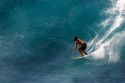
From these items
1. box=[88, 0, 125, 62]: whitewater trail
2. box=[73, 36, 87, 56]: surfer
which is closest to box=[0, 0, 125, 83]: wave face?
box=[88, 0, 125, 62]: whitewater trail

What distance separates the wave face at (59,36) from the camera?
Result: 36.2 metres

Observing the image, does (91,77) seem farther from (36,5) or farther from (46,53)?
(36,5)

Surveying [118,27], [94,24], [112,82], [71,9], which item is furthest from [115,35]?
[112,82]

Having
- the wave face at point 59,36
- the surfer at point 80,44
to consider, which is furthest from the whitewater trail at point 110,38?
the surfer at point 80,44

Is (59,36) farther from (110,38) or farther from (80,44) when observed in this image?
(80,44)

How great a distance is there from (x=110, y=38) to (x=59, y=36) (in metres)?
7.32

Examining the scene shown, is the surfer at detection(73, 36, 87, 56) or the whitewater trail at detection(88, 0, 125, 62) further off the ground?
the whitewater trail at detection(88, 0, 125, 62)

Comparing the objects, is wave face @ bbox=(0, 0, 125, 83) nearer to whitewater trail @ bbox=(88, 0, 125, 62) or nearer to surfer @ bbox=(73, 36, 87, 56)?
whitewater trail @ bbox=(88, 0, 125, 62)

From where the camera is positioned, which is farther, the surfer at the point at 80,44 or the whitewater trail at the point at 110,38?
the whitewater trail at the point at 110,38

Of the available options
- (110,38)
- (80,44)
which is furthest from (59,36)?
(80,44)

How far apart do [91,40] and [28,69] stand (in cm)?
1322

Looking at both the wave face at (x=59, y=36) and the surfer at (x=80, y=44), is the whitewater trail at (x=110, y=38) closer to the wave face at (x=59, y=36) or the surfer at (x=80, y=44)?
the wave face at (x=59, y=36)

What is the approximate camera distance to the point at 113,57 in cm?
4425

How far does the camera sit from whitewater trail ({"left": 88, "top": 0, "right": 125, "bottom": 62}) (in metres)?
35.2
